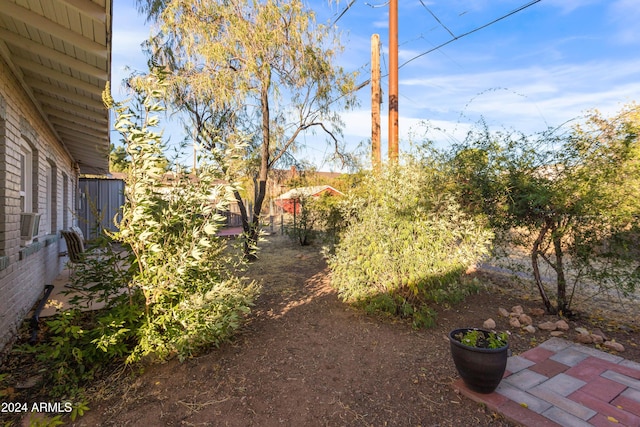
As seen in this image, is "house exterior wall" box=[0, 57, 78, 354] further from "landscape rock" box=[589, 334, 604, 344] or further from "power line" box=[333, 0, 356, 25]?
"power line" box=[333, 0, 356, 25]

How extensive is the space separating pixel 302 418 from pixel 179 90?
7057 mm

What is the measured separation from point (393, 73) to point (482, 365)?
5366mm

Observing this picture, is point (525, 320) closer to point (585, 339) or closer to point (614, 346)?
point (585, 339)

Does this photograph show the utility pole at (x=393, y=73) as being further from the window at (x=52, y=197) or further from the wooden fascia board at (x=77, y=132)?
the window at (x=52, y=197)

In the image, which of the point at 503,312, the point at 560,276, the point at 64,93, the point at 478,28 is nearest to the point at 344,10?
the point at 478,28

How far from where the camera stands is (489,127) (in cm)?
438

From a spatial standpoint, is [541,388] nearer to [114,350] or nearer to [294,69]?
[114,350]

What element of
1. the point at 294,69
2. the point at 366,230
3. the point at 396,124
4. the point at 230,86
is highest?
the point at 294,69

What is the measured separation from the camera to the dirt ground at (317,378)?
7.44 ft

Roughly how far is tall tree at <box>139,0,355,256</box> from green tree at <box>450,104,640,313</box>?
4123mm

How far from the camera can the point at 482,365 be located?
237 centimetres

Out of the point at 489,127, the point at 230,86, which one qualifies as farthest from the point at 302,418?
the point at 230,86

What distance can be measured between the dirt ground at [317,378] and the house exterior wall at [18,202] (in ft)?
5.70

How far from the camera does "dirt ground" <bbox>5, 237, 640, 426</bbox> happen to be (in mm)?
2268
